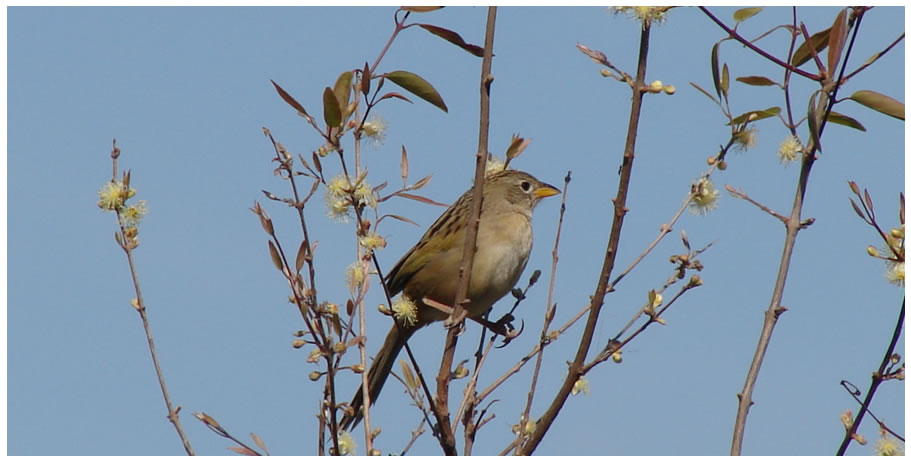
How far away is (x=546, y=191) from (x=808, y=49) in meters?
3.43

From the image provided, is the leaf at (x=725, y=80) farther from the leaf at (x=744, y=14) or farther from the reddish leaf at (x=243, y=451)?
the reddish leaf at (x=243, y=451)

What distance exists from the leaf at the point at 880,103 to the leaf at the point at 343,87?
1.52 metres

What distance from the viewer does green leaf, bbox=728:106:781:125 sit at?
11.2ft

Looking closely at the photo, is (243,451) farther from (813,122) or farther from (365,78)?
(813,122)

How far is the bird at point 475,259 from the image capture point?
5.86 metres

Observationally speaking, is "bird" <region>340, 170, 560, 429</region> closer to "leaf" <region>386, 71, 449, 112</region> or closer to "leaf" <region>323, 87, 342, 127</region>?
"leaf" <region>386, 71, 449, 112</region>

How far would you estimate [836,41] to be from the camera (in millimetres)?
3084

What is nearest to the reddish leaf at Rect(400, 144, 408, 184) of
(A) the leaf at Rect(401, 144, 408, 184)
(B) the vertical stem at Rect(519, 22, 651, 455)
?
(A) the leaf at Rect(401, 144, 408, 184)

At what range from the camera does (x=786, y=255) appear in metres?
3.21

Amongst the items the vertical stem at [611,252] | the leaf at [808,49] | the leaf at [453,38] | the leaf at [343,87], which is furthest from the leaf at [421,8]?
the leaf at [808,49]
